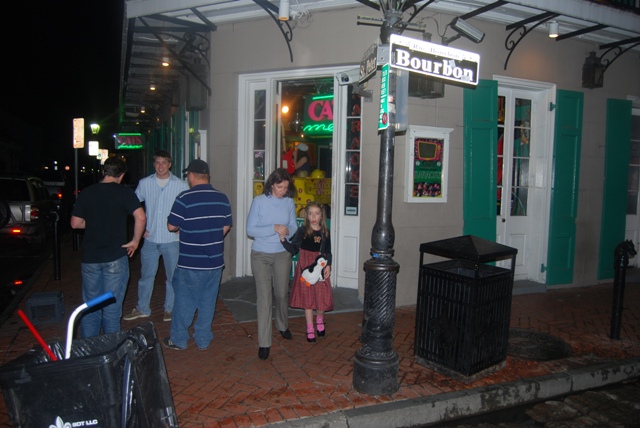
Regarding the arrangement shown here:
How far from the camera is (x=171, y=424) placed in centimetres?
281

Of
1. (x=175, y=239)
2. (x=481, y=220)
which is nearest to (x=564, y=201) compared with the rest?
(x=481, y=220)

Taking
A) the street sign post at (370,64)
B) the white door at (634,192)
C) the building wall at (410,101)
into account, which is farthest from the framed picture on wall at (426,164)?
the white door at (634,192)

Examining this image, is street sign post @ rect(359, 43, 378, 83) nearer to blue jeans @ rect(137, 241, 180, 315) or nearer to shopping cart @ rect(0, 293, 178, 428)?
shopping cart @ rect(0, 293, 178, 428)

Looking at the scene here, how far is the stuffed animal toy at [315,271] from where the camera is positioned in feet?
16.8

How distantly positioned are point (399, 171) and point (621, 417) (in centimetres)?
376

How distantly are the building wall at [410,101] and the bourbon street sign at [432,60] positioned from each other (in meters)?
2.25

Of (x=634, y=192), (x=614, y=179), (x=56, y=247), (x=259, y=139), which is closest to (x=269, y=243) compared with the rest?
(x=259, y=139)

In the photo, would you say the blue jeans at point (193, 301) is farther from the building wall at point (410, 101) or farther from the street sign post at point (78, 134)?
the street sign post at point (78, 134)

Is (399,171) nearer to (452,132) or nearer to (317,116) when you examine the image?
(452,132)

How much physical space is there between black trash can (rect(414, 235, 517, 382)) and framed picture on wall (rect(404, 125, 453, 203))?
213 centimetres

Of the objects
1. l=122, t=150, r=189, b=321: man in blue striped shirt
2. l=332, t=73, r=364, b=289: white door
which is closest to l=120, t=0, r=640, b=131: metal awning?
l=332, t=73, r=364, b=289: white door

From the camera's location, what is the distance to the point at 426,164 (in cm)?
679

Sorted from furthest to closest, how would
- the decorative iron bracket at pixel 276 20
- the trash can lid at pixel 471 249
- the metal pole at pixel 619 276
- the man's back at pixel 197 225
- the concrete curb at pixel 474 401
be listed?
the decorative iron bracket at pixel 276 20
the metal pole at pixel 619 276
the man's back at pixel 197 225
the trash can lid at pixel 471 249
the concrete curb at pixel 474 401

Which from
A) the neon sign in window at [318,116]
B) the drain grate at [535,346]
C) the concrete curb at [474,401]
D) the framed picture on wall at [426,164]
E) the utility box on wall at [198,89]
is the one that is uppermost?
the utility box on wall at [198,89]
